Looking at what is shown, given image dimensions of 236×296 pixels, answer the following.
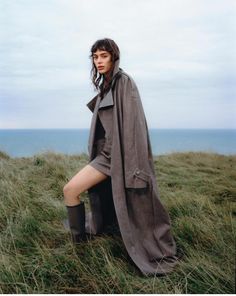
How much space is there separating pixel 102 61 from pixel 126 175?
3.02 feet

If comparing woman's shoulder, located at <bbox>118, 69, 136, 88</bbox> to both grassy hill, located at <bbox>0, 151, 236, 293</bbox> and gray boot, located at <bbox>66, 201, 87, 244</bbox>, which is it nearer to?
gray boot, located at <bbox>66, 201, 87, 244</bbox>

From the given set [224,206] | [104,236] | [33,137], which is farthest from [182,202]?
[33,137]

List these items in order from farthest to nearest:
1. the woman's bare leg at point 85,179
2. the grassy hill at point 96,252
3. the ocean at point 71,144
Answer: the ocean at point 71,144 < the woman's bare leg at point 85,179 < the grassy hill at point 96,252

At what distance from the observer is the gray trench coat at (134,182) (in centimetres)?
295

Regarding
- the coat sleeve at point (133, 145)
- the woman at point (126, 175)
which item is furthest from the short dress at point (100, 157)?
the coat sleeve at point (133, 145)

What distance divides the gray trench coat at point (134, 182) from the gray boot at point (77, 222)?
1.13 ft

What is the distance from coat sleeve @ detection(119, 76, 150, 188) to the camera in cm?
294

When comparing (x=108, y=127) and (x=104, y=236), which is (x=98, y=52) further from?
(x=104, y=236)

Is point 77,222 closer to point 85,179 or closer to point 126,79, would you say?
point 85,179

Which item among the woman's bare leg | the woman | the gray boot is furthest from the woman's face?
the gray boot

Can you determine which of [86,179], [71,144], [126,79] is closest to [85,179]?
[86,179]

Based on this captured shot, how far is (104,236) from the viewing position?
11.1 ft

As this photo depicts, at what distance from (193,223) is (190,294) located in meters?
0.93

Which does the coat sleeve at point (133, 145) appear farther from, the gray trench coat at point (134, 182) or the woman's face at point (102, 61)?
the woman's face at point (102, 61)
